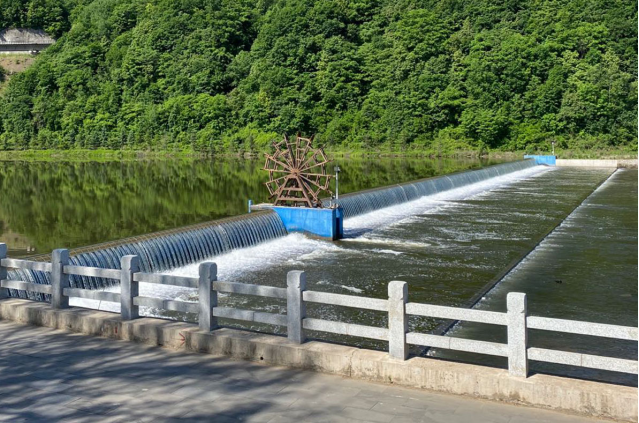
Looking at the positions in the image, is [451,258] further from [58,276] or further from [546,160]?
[546,160]

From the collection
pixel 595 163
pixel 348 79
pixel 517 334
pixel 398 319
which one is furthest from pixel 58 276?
pixel 348 79

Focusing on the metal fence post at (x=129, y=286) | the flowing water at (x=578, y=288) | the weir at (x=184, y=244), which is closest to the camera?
the metal fence post at (x=129, y=286)

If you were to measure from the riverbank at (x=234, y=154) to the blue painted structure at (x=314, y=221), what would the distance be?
43.8 metres

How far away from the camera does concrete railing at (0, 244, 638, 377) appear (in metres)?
5.90

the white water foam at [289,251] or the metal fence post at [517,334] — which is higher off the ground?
the metal fence post at [517,334]

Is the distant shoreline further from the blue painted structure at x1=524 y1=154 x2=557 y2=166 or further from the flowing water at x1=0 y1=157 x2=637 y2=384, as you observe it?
the flowing water at x1=0 y1=157 x2=637 y2=384

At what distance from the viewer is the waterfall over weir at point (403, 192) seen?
2536 centimetres

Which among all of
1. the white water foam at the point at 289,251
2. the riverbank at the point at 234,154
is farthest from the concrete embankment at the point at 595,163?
the white water foam at the point at 289,251

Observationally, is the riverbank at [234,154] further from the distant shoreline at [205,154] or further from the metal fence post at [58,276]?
the metal fence post at [58,276]

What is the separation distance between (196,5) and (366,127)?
46.1 metres

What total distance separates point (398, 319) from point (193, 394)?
2.15 meters

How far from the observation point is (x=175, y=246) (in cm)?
1655

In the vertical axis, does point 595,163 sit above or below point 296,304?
above

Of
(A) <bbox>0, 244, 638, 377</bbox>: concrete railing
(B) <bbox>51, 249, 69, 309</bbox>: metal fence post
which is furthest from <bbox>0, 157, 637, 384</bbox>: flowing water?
(B) <bbox>51, 249, 69, 309</bbox>: metal fence post
